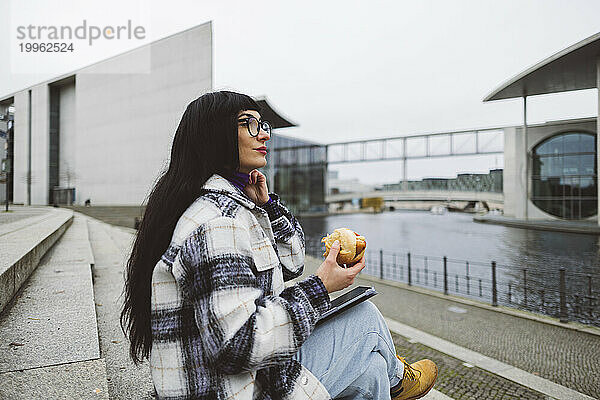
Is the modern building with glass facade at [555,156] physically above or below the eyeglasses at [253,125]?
above

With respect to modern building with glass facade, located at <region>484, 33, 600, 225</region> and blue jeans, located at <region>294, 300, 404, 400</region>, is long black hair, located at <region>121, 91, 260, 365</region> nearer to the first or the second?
blue jeans, located at <region>294, 300, 404, 400</region>

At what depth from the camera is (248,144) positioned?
4.59 ft

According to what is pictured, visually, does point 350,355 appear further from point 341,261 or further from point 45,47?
point 45,47

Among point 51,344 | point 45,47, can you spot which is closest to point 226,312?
point 51,344

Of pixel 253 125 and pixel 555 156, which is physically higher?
pixel 555 156

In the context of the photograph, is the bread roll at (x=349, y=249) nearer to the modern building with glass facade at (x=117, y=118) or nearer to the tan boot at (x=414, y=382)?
the tan boot at (x=414, y=382)

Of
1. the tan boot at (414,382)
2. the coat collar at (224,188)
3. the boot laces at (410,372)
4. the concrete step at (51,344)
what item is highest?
the coat collar at (224,188)

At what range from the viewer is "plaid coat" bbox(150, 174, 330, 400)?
1082mm

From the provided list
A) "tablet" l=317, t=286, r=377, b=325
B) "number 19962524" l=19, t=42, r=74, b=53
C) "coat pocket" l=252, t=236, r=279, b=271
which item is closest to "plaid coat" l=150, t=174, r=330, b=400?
"coat pocket" l=252, t=236, r=279, b=271

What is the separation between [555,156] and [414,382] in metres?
33.9

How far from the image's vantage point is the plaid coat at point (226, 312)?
108 cm

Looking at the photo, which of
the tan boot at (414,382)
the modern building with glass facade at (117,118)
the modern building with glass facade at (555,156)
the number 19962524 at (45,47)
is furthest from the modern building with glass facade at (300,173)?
the tan boot at (414,382)

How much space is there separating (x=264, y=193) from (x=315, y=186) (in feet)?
202

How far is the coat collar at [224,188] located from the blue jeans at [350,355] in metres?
0.48
